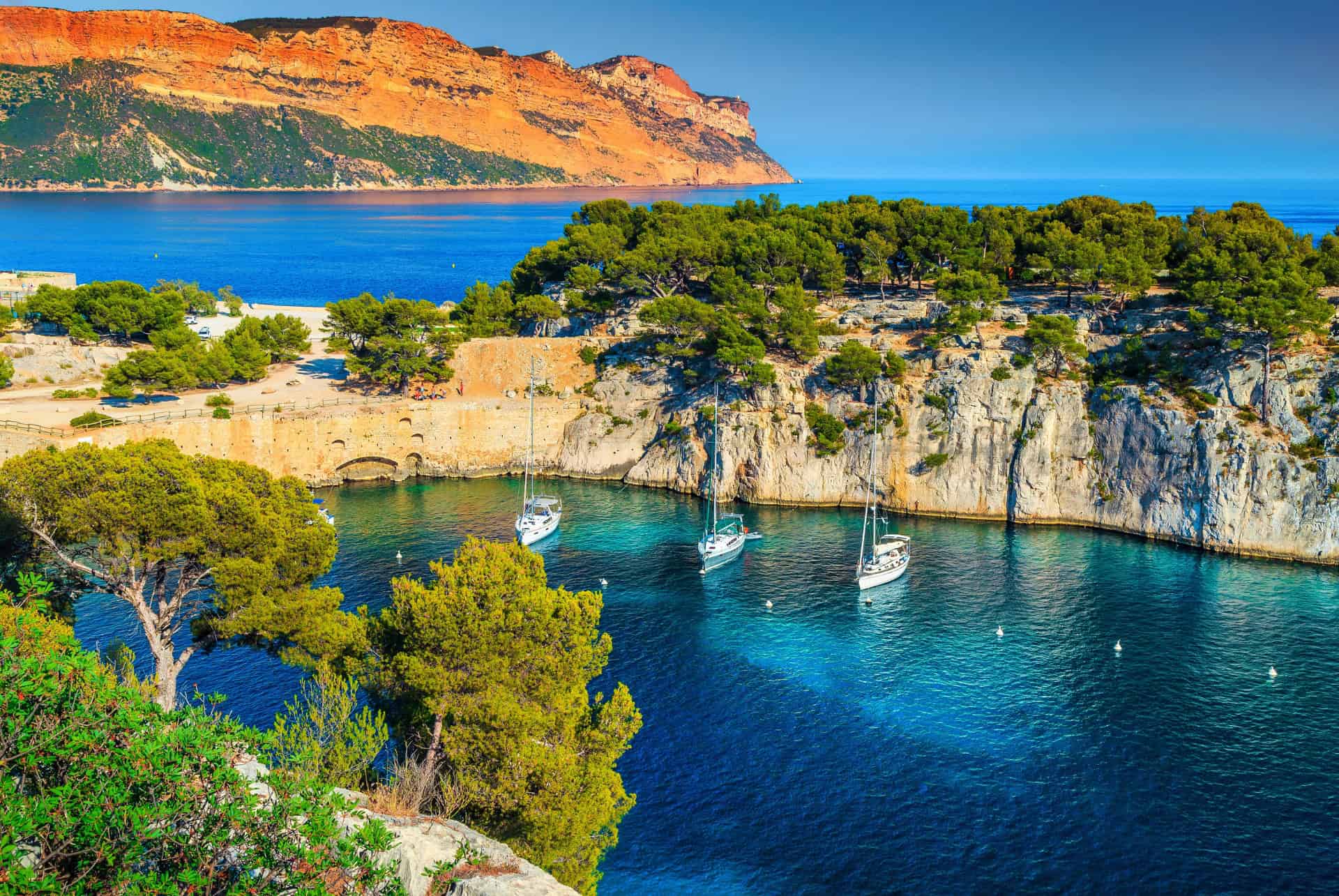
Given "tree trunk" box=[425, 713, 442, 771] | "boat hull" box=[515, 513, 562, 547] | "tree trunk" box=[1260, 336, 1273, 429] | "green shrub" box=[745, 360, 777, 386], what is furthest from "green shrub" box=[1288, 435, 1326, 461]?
"tree trunk" box=[425, 713, 442, 771]

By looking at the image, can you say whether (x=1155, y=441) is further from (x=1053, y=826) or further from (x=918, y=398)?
(x=1053, y=826)

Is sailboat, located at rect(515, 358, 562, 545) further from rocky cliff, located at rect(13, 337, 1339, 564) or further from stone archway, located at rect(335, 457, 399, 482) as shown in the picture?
stone archway, located at rect(335, 457, 399, 482)

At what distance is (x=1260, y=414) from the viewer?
72000 millimetres

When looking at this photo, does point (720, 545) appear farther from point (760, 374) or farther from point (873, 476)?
point (760, 374)

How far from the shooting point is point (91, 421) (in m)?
74.8

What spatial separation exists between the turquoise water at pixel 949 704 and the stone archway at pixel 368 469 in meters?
10.4

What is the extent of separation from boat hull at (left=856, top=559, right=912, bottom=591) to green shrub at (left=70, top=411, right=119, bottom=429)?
56614 mm

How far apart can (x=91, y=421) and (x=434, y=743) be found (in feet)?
184

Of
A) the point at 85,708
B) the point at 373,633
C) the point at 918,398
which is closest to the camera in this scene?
the point at 85,708

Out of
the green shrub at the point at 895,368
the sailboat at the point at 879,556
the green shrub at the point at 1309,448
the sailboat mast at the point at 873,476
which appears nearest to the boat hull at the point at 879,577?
the sailboat at the point at 879,556

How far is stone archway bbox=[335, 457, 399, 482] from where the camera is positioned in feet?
281

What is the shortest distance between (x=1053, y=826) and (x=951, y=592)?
24279 mm

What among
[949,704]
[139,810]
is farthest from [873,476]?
[139,810]

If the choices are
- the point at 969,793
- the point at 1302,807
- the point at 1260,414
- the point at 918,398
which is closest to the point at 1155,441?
the point at 1260,414
